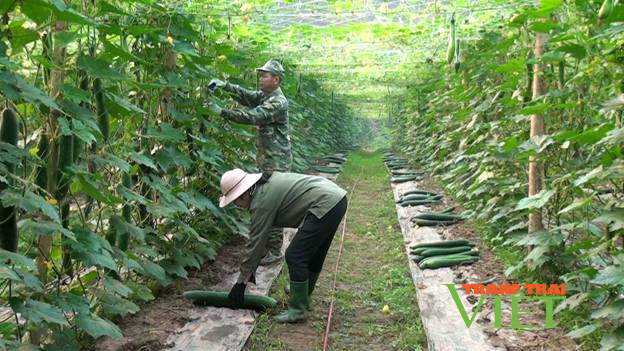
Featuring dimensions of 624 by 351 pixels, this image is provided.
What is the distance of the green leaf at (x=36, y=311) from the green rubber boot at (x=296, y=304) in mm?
2375

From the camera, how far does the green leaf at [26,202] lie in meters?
2.58

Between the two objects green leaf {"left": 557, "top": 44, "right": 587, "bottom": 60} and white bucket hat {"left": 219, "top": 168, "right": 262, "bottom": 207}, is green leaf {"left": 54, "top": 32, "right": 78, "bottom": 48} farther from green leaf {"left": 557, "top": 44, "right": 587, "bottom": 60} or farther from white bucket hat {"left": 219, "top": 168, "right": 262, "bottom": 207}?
green leaf {"left": 557, "top": 44, "right": 587, "bottom": 60}

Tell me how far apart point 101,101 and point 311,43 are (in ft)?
25.0

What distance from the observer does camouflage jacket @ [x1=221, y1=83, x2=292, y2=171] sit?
6383 mm

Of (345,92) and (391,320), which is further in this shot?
(345,92)

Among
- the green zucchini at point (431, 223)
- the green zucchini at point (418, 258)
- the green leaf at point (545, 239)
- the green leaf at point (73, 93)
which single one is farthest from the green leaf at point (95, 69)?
the green zucchini at point (431, 223)

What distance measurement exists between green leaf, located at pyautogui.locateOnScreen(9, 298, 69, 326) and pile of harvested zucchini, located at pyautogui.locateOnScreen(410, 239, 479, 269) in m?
4.17

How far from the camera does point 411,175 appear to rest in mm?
13430

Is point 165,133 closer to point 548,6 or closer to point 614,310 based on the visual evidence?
point 548,6

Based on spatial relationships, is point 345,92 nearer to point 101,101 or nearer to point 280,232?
point 280,232

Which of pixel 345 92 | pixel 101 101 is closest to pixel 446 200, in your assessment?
pixel 101 101

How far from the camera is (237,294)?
15.9 feet

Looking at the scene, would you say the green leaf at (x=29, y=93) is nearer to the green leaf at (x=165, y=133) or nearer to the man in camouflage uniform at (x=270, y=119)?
the green leaf at (x=165, y=133)

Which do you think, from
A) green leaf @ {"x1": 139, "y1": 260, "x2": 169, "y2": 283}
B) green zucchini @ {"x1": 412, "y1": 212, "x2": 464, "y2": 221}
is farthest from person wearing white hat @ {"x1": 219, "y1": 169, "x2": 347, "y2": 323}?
green zucchini @ {"x1": 412, "y1": 212, "x2": 464, "y2": 221}
